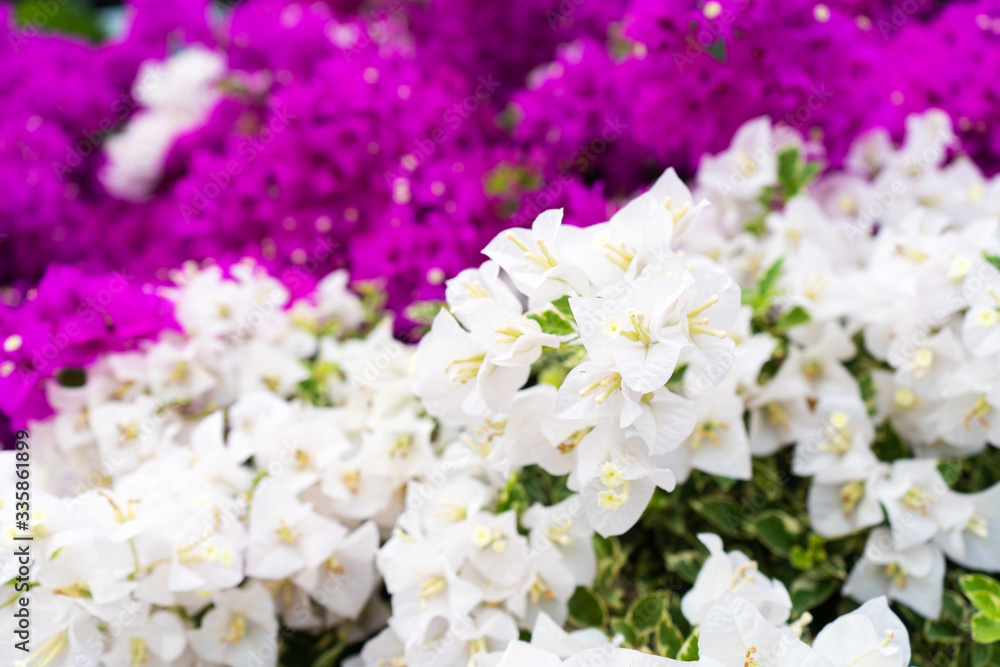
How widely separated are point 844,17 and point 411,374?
2.40 feet

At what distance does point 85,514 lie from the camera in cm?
65

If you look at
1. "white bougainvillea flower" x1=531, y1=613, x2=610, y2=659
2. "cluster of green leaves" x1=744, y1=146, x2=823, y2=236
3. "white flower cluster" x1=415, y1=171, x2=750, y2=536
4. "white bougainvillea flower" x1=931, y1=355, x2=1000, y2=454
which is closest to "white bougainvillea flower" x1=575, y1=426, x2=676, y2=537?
"white flower cluster" x1=415, y1=171, x2=750, y2=536

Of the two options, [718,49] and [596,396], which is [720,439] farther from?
[718,49]

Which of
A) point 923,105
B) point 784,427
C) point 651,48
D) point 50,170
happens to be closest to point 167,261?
point 50,170

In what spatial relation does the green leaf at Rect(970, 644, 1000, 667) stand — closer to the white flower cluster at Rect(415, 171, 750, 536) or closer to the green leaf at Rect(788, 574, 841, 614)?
the green leaf at Rect(788, 574, 841, 614)

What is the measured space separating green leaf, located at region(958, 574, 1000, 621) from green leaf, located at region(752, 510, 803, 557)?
0.15m

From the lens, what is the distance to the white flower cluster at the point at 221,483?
640 mm

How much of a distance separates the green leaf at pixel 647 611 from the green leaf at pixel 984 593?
0.81 feet

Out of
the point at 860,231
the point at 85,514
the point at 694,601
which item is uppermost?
the point at 860,231

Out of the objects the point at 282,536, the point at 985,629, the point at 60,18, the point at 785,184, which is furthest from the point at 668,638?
the point at 60,18

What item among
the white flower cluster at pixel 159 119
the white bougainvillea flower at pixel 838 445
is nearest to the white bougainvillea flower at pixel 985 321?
the white bougainvillea flower at pixel 838 445

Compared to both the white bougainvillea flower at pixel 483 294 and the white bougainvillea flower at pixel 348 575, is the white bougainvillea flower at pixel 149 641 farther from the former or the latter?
the white bougainvillea flower at pixel 483 294

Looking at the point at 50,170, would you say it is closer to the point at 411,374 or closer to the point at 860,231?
the point at 411,374

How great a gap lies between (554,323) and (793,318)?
1.02 feet
